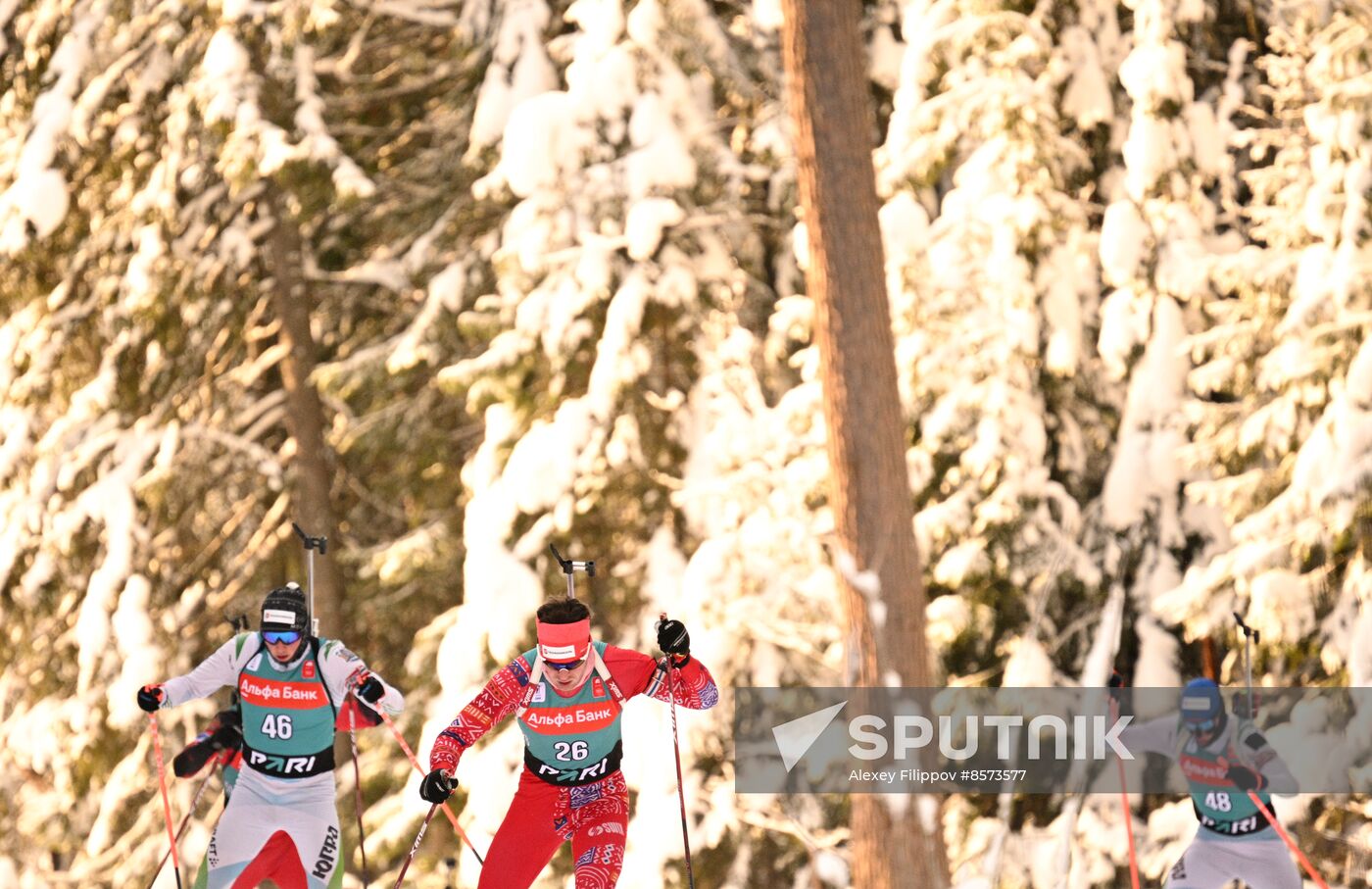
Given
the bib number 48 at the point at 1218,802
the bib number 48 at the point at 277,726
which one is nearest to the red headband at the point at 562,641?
the bib number 48 at the point at 277,726

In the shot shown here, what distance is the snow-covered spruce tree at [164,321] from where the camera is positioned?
11.8 m

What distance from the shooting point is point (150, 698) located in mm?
6664

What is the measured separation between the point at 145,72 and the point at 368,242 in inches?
119

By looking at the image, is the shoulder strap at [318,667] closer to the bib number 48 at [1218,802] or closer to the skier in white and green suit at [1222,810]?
the skier in white and green suit at [1222,810]

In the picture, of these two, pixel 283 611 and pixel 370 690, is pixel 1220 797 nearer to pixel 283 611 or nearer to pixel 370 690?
pixel 370 690

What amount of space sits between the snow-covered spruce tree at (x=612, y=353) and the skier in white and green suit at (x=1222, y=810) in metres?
3.32

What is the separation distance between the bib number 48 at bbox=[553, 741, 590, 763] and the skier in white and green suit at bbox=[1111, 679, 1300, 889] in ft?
10.6

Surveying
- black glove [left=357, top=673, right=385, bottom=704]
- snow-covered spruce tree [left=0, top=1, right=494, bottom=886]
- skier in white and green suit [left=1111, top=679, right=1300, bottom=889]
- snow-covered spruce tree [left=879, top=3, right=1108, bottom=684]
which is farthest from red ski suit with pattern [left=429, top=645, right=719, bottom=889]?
snow-covered spruce tree [left=0, top=1, right=494, bottom=886]

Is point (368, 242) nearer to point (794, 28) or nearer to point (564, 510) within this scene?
point (564, 510)

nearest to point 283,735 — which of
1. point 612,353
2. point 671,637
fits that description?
point 671,637

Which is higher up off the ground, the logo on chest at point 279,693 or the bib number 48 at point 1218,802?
the logo on chest at point 279,693

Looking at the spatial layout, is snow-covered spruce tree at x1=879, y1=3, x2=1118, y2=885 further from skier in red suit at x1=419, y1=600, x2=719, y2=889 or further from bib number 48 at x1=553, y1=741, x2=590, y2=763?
bib number 48 at x1=553, y1=741, x2=590, y2=763

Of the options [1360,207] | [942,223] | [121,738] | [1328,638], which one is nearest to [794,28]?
[942,223]

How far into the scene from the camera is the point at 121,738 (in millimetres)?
12836
